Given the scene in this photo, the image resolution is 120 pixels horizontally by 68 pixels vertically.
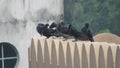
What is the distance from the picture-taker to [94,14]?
31.1m

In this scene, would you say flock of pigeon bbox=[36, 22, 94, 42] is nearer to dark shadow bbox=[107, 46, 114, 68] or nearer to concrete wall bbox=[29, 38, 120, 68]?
concrete wall bbox=[29, 38, 120, 68]

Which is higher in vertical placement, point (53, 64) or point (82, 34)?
point (82, 34)

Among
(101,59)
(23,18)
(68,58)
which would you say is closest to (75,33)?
(68,58)

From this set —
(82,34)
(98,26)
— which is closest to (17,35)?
(82,34)

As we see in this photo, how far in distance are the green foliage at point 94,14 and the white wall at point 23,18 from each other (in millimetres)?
18138

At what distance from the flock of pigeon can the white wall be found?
168 cm

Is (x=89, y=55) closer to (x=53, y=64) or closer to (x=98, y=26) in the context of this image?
(x=53, y=64)

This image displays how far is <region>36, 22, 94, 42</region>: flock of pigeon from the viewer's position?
6.29 metres

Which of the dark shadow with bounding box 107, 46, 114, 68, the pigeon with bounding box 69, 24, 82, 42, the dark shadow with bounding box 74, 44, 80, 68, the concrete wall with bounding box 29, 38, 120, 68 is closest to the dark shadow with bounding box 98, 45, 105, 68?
the concrete wall with bounding box 29, 38, 120, 68

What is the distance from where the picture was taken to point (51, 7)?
9.63 m

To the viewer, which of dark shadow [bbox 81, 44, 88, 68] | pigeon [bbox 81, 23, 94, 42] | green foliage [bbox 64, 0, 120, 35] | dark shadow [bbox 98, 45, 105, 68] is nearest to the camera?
dark shadow [bbox 98, 45, 105, 68]

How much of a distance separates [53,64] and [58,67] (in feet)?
0.52

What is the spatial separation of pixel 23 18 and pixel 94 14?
21913mm

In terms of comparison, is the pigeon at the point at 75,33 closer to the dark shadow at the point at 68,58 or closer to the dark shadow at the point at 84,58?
the dark shadow at the point at 68,58
